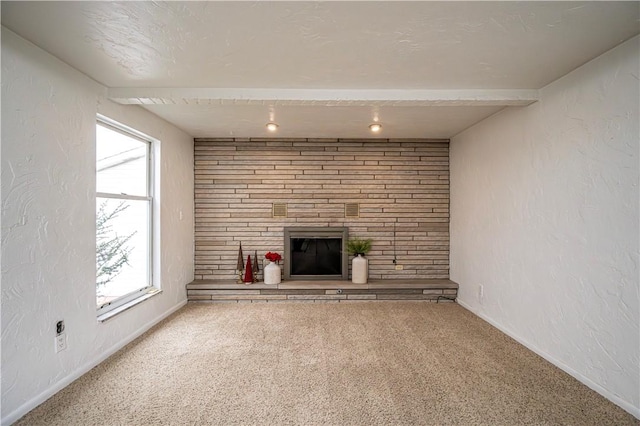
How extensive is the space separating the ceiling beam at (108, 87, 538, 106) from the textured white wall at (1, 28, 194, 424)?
0.34 meters

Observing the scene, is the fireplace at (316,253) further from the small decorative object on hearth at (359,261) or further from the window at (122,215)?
the window at (122,215)

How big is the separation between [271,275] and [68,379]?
2315 mm

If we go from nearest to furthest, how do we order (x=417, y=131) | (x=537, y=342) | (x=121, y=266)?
(x=537, y=342), (x=121, y=266), (x=417, y=131)

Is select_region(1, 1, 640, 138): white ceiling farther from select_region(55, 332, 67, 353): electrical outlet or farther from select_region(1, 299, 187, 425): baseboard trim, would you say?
select_region(1, 299, 187, 425): baseboard trim

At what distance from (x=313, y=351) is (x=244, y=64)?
2280 mm

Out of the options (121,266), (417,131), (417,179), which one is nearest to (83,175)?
(121,266)

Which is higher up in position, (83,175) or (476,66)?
(476,66)

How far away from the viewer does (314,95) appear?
2.61 m

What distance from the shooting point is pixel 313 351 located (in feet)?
9.04

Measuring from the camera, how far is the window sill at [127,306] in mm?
2625

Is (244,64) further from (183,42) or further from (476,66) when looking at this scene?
(476,66)

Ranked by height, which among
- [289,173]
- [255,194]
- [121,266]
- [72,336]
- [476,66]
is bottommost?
[72,336]

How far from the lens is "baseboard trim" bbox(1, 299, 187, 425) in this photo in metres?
1.84

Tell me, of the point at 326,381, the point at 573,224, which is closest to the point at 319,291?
the point at 326,381
